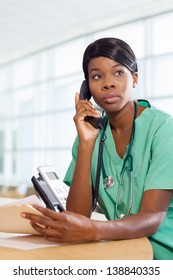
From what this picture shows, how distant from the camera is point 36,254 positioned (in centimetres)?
99

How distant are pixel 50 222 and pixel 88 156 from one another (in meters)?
0.46

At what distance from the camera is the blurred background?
22.2 ft

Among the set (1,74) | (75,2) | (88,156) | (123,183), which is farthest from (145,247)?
(1,74)

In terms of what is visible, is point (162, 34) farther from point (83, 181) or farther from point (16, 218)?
point (16, 218)

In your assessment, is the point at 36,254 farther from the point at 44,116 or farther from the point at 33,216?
the point at 44,116

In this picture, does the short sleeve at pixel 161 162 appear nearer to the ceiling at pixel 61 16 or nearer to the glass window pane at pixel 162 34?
the ceiling at pixel 61 16

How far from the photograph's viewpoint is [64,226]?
1.00 meters

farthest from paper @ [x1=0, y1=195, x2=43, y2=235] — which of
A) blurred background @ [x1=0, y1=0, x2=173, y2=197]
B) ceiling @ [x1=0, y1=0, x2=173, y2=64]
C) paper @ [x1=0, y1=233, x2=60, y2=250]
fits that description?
ceiling @ [x1=0, y1=0, x2=173, y2=64]

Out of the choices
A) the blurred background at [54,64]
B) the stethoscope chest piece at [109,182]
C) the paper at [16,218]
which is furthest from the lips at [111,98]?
the blurred background at [54,64]

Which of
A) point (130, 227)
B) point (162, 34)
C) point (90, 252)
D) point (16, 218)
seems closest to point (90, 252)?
point (90, 252)

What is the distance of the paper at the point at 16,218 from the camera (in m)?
1.11

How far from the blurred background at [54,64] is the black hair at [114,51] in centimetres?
417

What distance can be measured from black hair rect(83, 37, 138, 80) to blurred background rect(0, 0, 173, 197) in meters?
4.17

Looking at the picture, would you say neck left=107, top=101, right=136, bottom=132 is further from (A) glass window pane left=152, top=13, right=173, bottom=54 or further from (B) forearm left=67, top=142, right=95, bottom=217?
(A) glass window pane left=152, top=13, right=173, bottom=54
